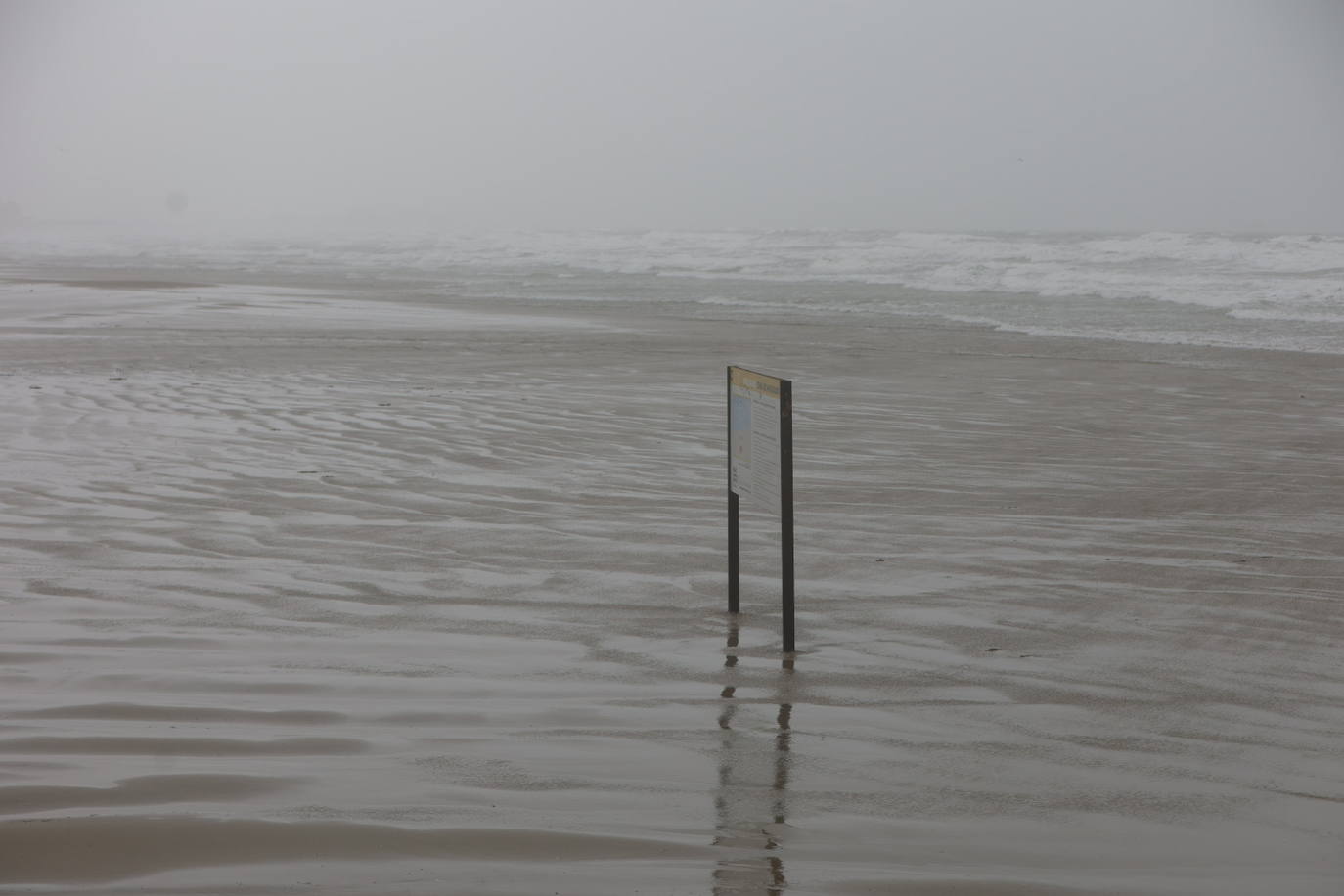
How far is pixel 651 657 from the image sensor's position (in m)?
4.05

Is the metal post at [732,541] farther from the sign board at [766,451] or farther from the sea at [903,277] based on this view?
the sea at [903,277]

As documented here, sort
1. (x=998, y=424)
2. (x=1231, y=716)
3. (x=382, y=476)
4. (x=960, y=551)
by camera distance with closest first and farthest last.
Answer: (x=1231, y=716)
(x=960, y=551)
(x=382, y=476)
(x=998, y=424)

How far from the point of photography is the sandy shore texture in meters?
2.74

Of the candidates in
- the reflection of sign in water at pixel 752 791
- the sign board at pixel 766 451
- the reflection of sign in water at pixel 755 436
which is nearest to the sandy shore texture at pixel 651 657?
the reflection of sign in water at pixel 752 791

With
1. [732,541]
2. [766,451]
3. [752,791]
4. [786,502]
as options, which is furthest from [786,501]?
[752,791]

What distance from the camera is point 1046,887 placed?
8.52ft

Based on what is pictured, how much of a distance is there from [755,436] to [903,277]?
2612cm

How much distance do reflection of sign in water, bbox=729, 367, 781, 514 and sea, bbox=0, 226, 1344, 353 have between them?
500 inches

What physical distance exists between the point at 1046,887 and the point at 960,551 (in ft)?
9.74

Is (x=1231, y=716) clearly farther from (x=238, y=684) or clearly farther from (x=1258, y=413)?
(x=1258, y=413)

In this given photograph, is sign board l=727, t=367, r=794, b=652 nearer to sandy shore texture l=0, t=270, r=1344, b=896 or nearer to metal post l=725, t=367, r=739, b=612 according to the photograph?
metal post l=725, t=367, r=739, b=612

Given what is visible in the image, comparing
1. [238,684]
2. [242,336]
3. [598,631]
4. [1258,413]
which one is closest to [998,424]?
[1258,413]

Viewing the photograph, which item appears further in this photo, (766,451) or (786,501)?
(766,451)

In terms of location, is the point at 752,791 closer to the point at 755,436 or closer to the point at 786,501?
the point at 786,501
